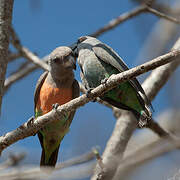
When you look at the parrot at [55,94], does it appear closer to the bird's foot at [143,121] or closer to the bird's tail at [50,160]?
the bird's tail at [50,160]

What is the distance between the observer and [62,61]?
586cm

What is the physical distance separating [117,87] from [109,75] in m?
0.23

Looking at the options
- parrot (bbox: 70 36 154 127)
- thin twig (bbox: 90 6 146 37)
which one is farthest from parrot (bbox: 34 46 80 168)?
thin twig (bbox: 90 6 146 37)

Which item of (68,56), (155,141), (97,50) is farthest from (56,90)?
(155,141)

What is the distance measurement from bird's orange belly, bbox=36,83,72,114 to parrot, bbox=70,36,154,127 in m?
0.47

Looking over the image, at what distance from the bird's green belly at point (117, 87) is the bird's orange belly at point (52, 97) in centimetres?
62

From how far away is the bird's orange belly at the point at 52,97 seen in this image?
5840mm

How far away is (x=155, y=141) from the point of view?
21.3 feet

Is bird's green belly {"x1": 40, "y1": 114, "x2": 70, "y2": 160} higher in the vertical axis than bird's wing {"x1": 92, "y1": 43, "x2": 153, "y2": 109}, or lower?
lower

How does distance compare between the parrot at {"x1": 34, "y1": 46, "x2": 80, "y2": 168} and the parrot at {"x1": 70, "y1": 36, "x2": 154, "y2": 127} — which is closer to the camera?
the parrot at {"x1": 70, "y1": 36, "x2": 154, "y2": 127}

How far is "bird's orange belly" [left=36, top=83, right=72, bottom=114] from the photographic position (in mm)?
5840

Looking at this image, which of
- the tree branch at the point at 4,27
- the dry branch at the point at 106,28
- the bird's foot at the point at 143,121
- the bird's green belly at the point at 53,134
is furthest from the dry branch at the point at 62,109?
the dry branch at the point at 106,28

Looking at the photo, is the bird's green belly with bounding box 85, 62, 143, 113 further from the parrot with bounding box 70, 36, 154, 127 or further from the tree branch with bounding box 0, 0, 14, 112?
the tree branch with bounding box 0, 0, 14, 112

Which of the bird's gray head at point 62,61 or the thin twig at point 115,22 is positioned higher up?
the thin twig at point 115,22
